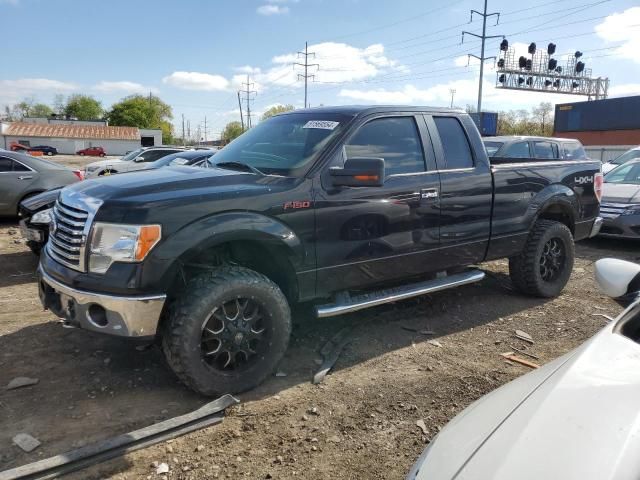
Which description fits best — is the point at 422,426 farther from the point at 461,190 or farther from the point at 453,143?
the point at 453,143

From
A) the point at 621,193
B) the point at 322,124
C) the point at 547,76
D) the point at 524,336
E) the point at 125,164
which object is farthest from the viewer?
the point at 547,76

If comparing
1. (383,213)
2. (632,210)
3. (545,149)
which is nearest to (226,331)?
(383,213)

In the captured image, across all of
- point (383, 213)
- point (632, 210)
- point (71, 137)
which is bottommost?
point (632, 210)

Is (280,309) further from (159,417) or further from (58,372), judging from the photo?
(58,372)

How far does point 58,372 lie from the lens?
3768 mm

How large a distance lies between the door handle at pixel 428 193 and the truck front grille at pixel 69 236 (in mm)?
2570

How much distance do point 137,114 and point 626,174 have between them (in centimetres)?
10398

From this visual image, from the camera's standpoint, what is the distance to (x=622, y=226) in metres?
8.33

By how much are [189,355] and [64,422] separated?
851mm

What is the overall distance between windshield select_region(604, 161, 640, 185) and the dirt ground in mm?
4905

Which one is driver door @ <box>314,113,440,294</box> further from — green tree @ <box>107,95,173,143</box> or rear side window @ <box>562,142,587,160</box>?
green tree @ <box>107,95,173,143</box>

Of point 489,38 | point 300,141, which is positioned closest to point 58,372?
point 300,141

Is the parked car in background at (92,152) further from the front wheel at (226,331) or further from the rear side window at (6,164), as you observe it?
the front wheel at (226,331)

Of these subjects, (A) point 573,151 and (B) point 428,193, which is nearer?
(B) point 428,193
